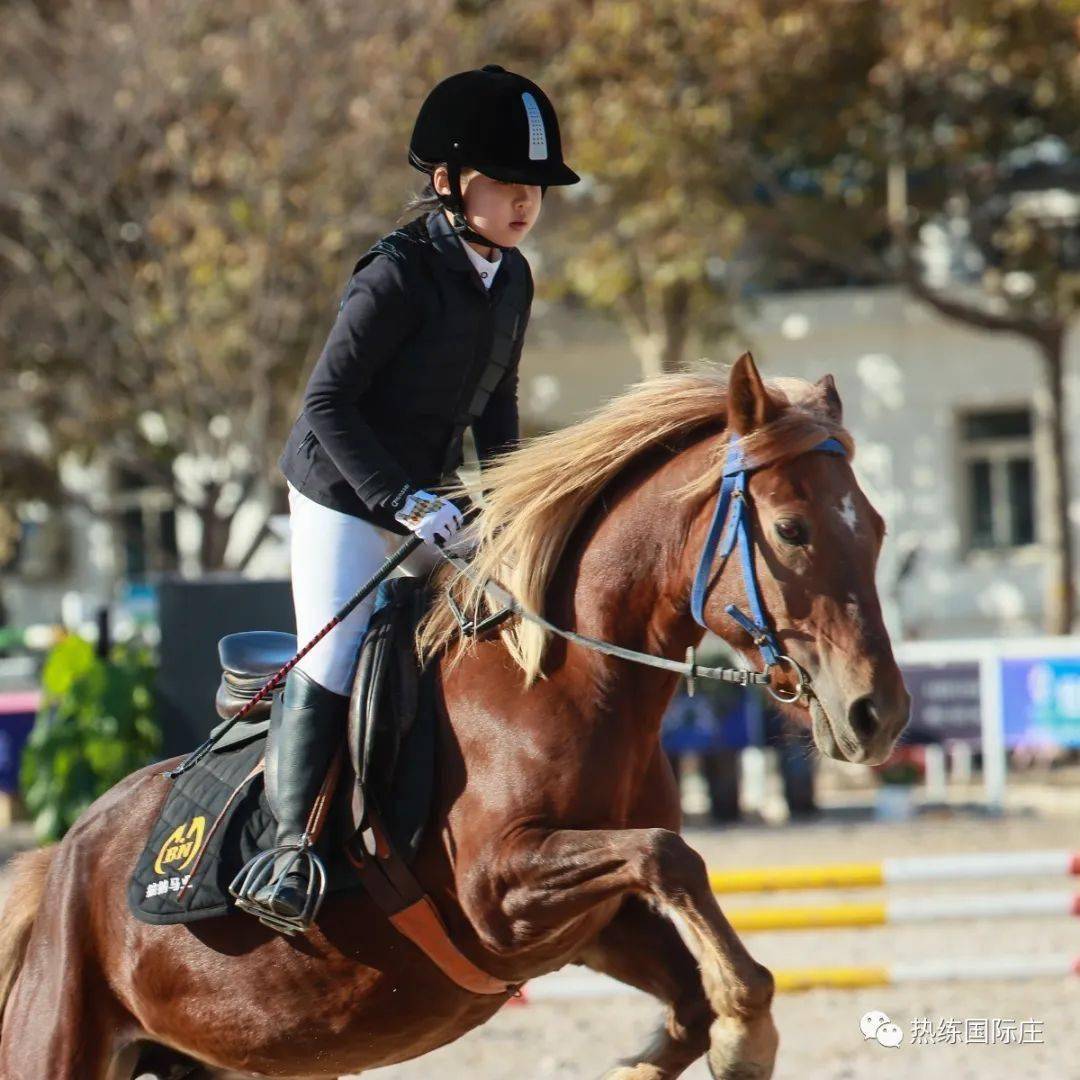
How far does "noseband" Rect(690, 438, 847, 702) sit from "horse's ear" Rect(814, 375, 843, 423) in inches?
6.5

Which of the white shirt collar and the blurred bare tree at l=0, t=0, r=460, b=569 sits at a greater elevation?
the blurred bare tree at l=0, t=0, r=460, b=569

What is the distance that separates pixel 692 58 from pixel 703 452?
15369 millimetres

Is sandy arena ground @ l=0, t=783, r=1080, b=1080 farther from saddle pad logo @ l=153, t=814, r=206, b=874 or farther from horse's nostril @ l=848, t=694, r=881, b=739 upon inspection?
saddle pad logo @ l=153, t=814, r=206, b=874

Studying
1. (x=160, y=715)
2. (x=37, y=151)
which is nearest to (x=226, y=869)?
(x=160, y=715)

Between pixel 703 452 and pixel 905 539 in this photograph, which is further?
pixel 905 539

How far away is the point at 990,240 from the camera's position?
21406 millimetres

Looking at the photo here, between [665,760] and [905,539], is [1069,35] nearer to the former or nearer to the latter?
[905,539]

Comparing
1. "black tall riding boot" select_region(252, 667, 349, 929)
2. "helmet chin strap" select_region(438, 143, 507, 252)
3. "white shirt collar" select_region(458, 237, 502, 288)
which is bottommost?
"black tall riding boot" select_region(252, 667, 349, 929)

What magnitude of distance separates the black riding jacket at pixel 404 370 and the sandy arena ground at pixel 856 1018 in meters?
1.44

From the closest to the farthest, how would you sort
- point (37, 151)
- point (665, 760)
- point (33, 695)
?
point (665, 760) < point (33, 695) < point (37, 151)

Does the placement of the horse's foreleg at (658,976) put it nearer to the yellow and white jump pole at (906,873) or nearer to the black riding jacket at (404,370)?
the black riding jacket at (404,370)

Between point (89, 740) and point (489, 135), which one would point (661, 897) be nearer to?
point (489, 135)

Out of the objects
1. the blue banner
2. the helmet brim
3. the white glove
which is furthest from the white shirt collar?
the blue banner

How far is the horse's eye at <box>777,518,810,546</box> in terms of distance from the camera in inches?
143
